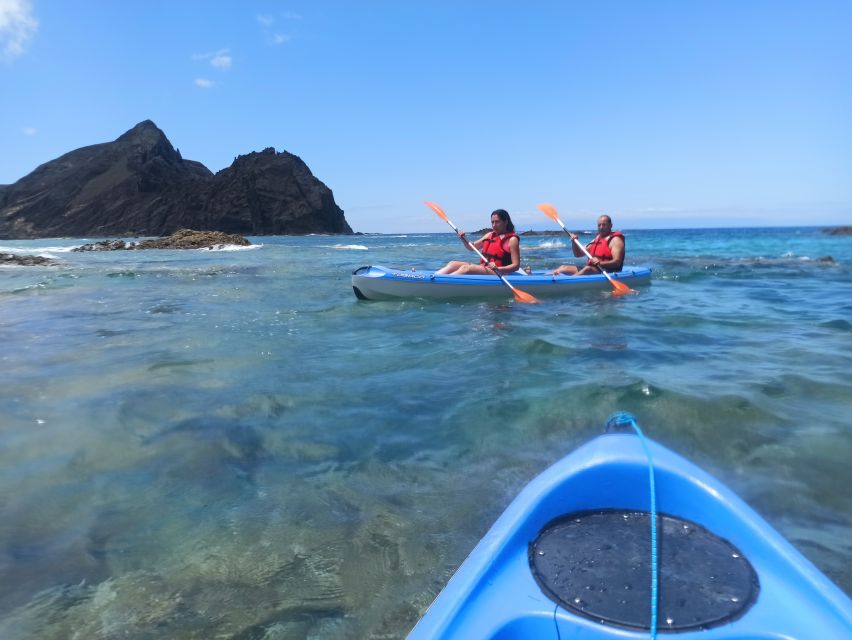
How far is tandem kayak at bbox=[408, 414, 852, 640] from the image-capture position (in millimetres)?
1750

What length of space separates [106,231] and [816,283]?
319 ft

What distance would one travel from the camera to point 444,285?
10141 mm

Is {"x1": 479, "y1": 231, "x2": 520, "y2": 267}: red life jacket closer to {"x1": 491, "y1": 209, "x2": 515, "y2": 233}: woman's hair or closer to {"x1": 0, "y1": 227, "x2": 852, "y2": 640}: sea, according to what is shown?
{"x1": 491, "y1": 209, "x2": 515, "y2": 233}: woman's hair

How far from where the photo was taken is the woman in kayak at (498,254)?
10414 millimetres

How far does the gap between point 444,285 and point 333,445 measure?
6.48 m

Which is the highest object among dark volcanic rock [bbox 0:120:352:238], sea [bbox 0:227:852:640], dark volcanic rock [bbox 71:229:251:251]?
dark volcanic rock [bbox 0:120:352:238]

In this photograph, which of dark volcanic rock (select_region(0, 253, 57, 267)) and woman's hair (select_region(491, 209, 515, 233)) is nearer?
woman's hair (select_region(491, 209, 515, 233))

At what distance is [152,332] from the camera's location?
780cm

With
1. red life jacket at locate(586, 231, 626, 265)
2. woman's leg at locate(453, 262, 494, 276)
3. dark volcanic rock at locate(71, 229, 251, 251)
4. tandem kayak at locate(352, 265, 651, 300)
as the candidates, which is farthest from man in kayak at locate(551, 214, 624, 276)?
dark volcanic rock at locate(71, 229, 251, 251)

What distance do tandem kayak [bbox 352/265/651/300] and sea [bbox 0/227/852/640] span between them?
167 cm

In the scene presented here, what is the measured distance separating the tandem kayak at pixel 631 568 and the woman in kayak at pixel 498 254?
8094 mm

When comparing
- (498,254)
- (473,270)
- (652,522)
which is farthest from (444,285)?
(652,522)

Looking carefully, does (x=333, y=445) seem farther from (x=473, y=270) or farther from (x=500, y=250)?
(x=500, y=250)

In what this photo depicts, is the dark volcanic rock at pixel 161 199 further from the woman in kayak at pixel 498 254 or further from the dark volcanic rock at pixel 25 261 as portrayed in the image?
the woman in kayak at pixel 498 254
